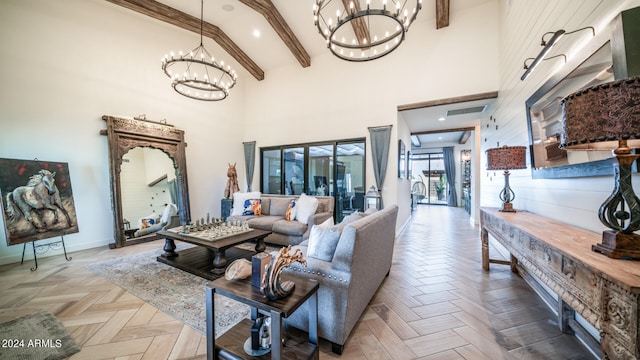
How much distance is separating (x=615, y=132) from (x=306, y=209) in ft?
11.6

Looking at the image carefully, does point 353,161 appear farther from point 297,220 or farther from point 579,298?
point 579,298

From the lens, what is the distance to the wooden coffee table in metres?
2.71

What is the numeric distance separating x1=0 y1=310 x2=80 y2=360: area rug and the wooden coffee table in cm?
112

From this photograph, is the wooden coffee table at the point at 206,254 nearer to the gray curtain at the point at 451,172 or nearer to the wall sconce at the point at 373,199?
the wall sconce at the point at 373,199

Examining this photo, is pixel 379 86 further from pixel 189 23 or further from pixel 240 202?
pixel 189 23

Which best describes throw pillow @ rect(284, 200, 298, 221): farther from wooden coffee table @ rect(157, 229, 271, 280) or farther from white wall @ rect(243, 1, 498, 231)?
white wall @ rect(243, 1, 498, 231)

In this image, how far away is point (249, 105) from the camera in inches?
264

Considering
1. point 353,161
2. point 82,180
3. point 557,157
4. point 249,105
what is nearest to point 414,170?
point 353,161

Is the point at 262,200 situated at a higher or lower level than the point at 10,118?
lower

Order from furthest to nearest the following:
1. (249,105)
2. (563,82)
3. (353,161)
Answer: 1. (249,105)
2. (353,161)
3. (563,82)

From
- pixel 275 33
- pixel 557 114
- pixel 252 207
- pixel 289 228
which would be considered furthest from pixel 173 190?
pixel 557 114

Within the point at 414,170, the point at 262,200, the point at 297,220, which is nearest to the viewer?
the point at 297,220

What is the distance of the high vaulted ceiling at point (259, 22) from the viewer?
4168mm

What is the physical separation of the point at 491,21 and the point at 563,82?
9.87ft
